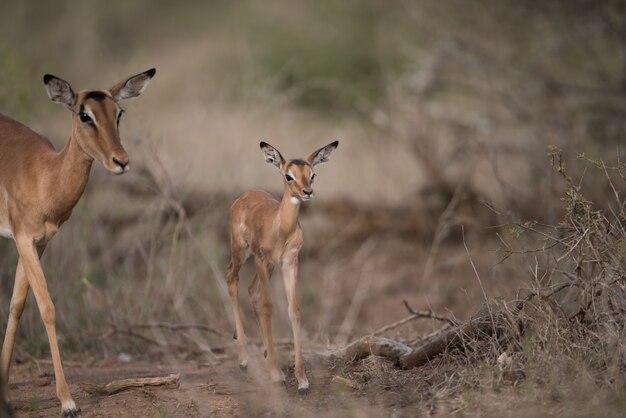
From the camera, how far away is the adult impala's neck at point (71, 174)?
6879 mm

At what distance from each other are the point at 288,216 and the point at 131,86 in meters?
1.61

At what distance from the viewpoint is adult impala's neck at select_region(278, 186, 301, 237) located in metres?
6.68

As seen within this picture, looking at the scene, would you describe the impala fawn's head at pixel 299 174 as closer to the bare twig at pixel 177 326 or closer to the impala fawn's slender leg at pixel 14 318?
the impala fawn's slender leg at pixel 14 318

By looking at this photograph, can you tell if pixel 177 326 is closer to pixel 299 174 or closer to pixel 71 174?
pixel 71 174

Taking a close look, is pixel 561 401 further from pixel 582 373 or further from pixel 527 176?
pixel 527 176

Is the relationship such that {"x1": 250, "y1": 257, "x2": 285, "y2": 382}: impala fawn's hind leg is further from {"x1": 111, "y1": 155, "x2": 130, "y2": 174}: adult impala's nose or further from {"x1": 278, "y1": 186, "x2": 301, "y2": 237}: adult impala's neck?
{"x1": 111, "y1": 155, "x2": 130, "y2": 174}: adult impala's nose

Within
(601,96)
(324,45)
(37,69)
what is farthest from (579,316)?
(324,45)

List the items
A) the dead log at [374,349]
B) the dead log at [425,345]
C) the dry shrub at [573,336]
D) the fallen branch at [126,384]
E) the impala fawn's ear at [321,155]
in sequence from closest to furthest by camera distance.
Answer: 1. the dry shrub at [573,336]
2. the impala fawn's ear at [321,155]
3. the dead log at [425,345]
4. the fallen branch at [126,384]
5. the dead log at [374,349]

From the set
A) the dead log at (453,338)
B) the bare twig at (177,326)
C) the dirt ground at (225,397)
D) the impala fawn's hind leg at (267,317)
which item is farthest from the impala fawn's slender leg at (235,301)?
the bare twig at (177,326)

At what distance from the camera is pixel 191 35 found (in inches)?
1056

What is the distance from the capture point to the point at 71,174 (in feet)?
22.7

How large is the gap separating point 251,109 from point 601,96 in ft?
18.1

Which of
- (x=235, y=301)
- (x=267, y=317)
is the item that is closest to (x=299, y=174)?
(x=267, y=317)

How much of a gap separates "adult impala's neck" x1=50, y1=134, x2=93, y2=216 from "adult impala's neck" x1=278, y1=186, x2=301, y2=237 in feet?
4.95
